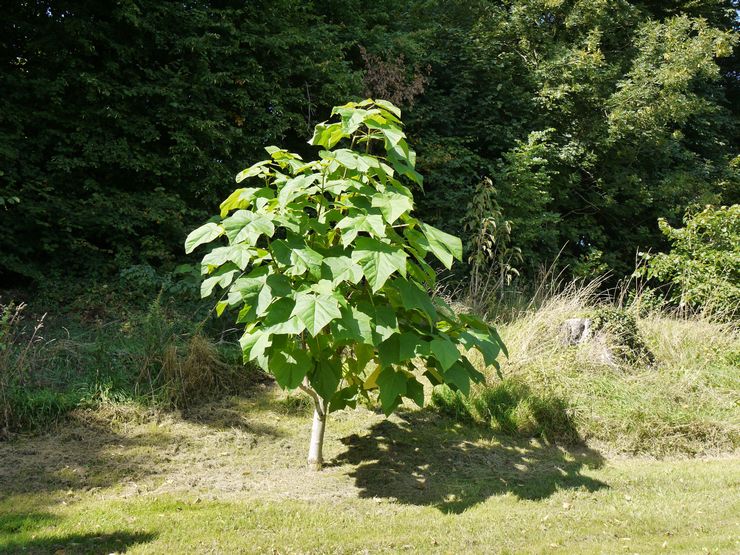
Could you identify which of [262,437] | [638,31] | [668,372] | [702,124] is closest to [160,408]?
[262,437]

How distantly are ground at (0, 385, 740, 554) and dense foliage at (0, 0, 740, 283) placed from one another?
3742 mm

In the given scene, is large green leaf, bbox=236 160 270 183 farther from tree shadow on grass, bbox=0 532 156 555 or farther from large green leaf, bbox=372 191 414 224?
tree shadow on grass, bbox=0 532 156 555

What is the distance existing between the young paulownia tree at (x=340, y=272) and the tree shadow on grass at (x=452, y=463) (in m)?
0.68

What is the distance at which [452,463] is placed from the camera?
14.4ft

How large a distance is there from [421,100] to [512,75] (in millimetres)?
2358

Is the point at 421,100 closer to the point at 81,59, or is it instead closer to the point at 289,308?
the point at 81,59

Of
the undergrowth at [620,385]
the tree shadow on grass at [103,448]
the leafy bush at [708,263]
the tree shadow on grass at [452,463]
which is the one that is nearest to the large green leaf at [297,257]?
the tree shadow on grass at [452,463]

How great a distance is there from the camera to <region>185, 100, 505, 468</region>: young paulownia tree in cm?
322

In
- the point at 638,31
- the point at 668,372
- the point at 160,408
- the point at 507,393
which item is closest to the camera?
the point at 160,408

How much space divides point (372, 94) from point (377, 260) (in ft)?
23.8

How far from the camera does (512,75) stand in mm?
12266

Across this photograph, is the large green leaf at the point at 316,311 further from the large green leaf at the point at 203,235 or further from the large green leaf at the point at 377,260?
the large green leaf at the point at 203,235

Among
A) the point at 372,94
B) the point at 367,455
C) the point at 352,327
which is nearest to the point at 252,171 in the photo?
the point at 352,327

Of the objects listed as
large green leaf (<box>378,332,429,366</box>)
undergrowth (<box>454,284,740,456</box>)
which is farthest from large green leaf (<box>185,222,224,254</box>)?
undergrowth (<box>454,284,740,456</box>)
